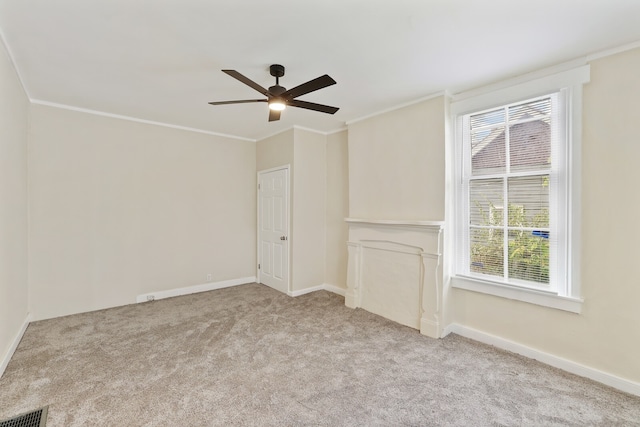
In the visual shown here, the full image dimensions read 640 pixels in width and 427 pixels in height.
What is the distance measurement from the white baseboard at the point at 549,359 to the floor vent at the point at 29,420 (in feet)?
10.8


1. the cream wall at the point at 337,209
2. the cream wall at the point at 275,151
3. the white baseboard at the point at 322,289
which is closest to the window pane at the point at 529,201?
the cream wall at the point at 337,209

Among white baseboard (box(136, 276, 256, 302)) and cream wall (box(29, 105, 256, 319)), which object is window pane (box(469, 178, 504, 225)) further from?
white baseboard (box(136, 276, 256, 302))

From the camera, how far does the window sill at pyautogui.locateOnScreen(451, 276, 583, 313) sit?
2.47 meters

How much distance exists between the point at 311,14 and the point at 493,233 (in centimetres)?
254

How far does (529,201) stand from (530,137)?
1.92 ft

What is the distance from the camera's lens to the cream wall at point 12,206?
2.38m

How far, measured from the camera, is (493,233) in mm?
2959

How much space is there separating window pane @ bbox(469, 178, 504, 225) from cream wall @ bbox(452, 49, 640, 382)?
63cm

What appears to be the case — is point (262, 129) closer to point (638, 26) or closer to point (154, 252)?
point (154, 252)

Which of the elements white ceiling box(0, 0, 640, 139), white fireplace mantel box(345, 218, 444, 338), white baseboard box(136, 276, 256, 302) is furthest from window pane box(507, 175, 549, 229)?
white baseboard box(136, 276, 256, 302)

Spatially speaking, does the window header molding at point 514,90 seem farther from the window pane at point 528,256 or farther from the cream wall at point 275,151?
the cream wall at point 275,151

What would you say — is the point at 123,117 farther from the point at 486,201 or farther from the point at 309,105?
the point at 486,201

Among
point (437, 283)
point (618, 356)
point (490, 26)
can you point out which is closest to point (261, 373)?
point (437, 283)

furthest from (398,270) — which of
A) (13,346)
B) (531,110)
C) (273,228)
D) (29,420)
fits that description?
(13,346)
